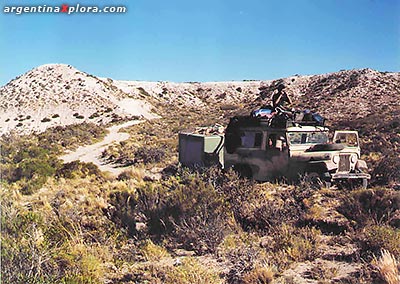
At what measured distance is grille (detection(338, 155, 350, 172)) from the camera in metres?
10.5

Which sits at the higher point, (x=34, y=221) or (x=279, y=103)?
(x=279, y=103)

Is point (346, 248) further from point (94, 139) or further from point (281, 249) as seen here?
point (94, 139)

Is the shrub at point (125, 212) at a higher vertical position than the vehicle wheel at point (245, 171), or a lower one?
lower

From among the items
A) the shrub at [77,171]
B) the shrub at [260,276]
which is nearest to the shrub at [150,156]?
the shrub at [77,171]

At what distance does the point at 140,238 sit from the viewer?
7.15m

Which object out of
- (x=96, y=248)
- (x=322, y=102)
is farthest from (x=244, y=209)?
(x=322, y=102)

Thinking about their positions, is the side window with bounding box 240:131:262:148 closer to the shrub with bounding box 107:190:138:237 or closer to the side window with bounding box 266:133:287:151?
the side window with bounding box 266:133:287:151

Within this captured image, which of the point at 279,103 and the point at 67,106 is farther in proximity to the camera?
the point at 67,106

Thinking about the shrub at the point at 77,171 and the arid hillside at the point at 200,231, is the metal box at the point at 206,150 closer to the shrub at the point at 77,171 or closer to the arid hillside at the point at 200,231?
the arid hillside at the point at 200,231

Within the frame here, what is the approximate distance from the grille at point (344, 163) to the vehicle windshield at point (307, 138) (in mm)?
922

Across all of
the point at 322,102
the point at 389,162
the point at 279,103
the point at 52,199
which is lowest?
the point at 52,199

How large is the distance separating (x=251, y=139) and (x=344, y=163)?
2.68 m

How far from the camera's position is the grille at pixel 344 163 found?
10.5 meters

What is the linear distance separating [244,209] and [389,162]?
6.64m
